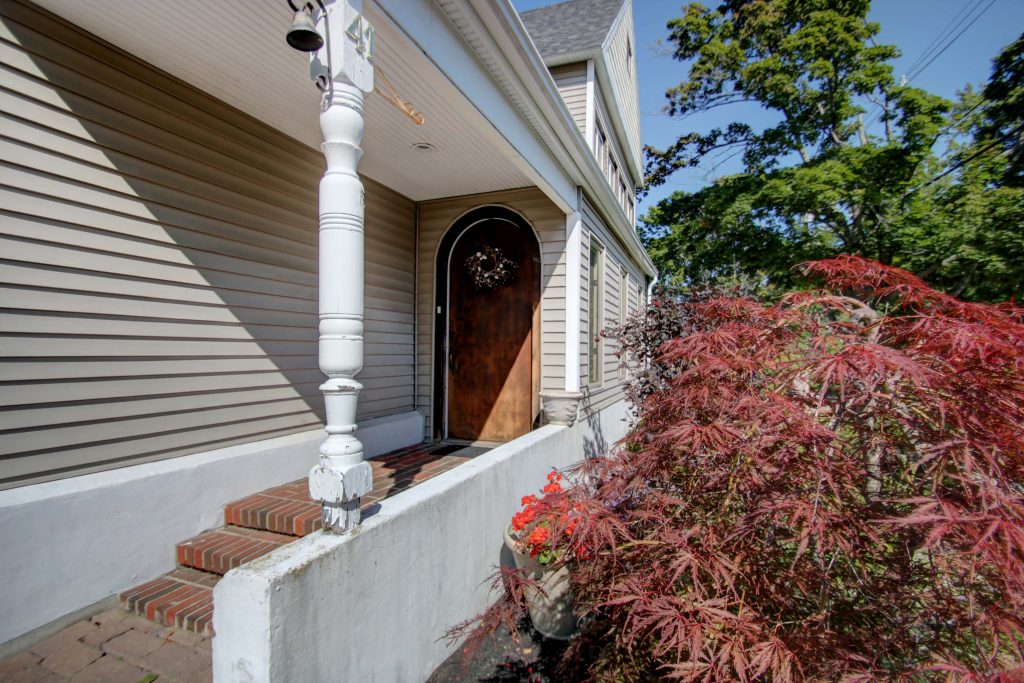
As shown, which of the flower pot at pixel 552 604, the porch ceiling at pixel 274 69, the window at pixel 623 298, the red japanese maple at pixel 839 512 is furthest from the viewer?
the window at pixel 623 298

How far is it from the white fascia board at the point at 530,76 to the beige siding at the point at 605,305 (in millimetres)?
540

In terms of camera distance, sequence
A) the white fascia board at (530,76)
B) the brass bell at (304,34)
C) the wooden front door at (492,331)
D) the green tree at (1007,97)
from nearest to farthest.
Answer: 1. the brass bell at (304,34)
2. the white fascia board at (530,76)
3. the wooden front door at (492,331)
4. the green tree at (1007,97)

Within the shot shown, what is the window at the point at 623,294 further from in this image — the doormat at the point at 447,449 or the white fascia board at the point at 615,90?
the doormat at the point at 447,449

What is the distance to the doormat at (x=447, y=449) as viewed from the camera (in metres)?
4.47

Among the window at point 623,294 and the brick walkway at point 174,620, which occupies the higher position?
the window at point 623,294

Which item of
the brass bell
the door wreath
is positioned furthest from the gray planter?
the brass bell

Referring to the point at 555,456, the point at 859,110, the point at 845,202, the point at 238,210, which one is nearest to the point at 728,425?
the point at 555,456

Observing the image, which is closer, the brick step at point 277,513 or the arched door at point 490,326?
the brick step at point 277,513

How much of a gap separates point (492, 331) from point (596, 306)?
1.53 metres

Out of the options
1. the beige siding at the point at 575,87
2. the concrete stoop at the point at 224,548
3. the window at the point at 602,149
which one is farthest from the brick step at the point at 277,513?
the window at the point at 602,149

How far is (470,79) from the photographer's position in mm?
2861

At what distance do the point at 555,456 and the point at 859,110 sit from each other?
17037mm

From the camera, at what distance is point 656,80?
17.5 meters

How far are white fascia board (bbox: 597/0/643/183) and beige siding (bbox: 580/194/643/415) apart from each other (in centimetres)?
226
